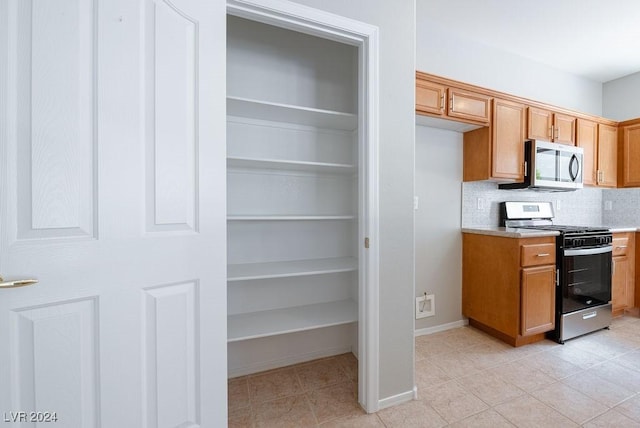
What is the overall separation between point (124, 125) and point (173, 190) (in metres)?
0.26

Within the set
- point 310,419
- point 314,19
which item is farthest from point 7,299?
point 314,19

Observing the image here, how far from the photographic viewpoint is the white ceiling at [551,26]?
7.16 ft

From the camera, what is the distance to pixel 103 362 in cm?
90

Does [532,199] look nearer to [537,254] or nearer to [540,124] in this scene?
[540,124]

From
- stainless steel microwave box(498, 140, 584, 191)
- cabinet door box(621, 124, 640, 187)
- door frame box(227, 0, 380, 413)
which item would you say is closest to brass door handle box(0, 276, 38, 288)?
door frame box(227, 0, 380, 413)

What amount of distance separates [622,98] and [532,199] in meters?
1.92

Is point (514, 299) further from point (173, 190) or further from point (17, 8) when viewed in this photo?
point (17, 8)

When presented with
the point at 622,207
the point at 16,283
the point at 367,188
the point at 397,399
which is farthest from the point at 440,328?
the point at 622,207

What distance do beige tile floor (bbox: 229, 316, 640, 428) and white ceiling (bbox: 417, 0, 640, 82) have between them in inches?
108

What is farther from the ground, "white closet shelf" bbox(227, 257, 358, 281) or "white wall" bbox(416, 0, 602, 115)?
"white wall" bbox(416, 0, 602, 115)

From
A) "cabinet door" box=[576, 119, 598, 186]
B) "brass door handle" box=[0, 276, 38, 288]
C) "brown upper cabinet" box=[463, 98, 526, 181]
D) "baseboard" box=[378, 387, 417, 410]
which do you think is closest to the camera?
"brass door handle" box=[0, 276, 38, 288]

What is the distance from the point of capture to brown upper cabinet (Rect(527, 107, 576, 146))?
8.47ft

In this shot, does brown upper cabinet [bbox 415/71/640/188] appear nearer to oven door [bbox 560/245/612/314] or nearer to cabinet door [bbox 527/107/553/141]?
cabinet door [bbox 527/107/553/141]

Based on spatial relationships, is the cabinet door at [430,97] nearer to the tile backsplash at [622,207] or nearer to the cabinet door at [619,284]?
the cabinet door at [619,284]
